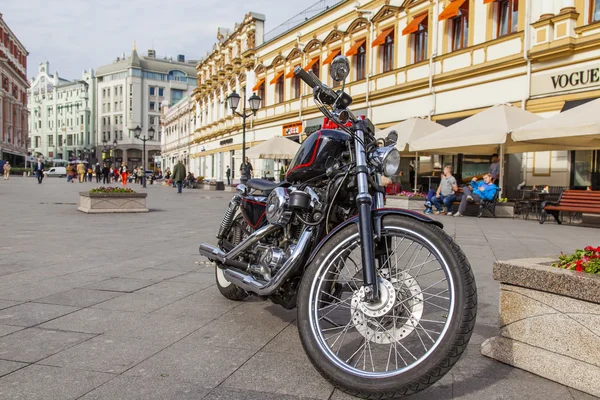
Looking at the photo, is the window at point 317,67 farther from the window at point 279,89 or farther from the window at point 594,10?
the window at point 594,10

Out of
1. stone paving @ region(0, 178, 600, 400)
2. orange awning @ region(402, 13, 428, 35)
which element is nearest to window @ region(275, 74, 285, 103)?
orange awning @ region(402, 13, 428, 35)

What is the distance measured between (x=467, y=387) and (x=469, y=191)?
12180mm

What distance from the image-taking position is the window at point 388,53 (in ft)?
74.7

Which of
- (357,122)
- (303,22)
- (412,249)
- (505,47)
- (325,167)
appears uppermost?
(303,22)

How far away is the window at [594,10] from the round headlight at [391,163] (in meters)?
14.5

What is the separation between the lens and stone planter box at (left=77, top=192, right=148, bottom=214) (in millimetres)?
12391

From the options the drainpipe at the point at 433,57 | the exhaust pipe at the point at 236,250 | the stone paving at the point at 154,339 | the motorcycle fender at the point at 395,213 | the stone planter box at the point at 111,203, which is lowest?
the stone paving at the point at 154,339

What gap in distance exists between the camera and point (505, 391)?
96.8 inches

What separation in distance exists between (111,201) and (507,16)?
13.7 meters

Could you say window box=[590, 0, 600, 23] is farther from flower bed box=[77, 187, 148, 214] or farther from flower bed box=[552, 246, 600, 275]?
flower bed box=[552, 246, 600, 275]

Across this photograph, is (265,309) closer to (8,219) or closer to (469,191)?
(8,219)

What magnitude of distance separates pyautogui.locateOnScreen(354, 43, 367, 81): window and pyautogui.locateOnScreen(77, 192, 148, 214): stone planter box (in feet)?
48.2

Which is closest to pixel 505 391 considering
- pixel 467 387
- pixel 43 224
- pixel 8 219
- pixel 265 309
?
pixel 467 387

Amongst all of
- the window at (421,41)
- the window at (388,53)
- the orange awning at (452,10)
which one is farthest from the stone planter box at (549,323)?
the window at (388,53)
